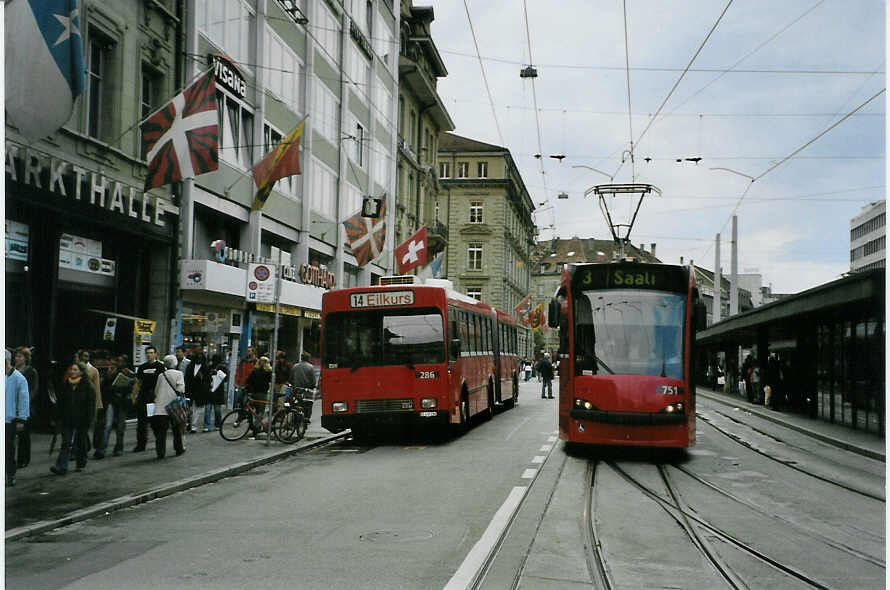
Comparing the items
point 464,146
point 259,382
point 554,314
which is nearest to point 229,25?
point 259,382

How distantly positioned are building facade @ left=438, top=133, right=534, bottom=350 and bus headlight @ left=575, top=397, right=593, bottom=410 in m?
64.2

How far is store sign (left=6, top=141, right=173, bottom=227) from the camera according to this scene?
52.1 ft

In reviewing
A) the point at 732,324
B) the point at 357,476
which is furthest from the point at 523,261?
the point at 357,476

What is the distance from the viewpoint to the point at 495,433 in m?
20.3

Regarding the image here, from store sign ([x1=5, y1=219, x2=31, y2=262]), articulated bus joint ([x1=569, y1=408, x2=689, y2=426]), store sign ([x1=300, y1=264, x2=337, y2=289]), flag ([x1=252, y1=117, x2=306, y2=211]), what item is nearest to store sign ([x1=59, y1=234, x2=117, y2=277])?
store sign ([x1=5, y1=219, x2=31, y2=262])

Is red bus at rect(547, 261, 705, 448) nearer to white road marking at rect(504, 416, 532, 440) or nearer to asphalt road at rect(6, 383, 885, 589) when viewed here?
asphalt road at rect(6, 383, 885, 589)

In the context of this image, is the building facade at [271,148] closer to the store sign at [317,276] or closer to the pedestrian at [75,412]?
the store sign at [317,276]

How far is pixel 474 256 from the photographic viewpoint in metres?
81.1

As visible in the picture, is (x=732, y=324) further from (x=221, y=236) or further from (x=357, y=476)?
(x=357, y=476)

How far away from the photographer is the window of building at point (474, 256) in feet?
265

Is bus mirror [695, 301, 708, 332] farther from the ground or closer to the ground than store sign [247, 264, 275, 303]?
closer to the ground

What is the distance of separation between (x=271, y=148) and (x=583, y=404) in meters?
17.8

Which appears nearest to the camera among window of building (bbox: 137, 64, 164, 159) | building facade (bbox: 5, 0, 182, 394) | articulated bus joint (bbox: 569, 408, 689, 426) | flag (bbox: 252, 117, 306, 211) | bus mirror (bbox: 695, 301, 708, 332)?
articulated bus joint (bbox: 569, 408, 689, 426)

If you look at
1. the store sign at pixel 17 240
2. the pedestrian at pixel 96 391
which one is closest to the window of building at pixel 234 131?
the store sign at pixel 17 240
